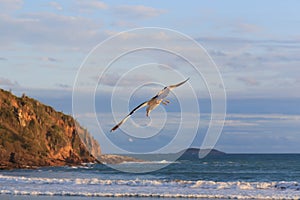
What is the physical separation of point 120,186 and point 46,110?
67.2 meters

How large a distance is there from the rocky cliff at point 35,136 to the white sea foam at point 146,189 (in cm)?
3695

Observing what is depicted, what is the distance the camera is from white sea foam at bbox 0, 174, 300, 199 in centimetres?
3591

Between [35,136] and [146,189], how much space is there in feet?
198

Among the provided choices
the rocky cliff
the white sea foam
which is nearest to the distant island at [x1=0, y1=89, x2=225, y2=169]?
the rocky cliff

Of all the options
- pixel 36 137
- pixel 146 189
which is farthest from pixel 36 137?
pixel 146 189

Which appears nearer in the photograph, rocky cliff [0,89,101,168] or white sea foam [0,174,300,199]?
white sea foam [0,174,300,199]

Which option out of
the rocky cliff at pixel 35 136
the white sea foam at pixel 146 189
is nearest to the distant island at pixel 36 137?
the rocky cliff at pixel 35 136

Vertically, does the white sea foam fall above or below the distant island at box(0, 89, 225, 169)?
below

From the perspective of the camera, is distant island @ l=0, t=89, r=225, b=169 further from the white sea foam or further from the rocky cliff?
the white sea foam

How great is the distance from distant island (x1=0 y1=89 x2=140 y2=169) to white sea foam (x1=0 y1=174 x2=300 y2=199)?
3636 centimetres

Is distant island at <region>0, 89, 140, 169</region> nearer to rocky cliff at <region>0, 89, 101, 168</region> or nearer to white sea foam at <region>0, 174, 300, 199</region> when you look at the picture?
rocky cliff at <region>0, 89, 101, 168</region>

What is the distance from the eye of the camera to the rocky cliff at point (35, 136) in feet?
284

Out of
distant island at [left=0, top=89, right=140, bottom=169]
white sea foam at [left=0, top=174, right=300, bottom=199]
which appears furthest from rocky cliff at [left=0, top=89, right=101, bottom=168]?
white sea foam at [left=0, top=174, right=300, bottom=199]

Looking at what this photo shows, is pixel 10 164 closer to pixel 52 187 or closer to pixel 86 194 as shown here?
pixel 52 187
